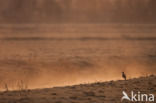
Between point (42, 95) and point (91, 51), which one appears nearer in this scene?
point (42, 95)

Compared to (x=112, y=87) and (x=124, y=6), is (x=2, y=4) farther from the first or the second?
(x=112, y=87)

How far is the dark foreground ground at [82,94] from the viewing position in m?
6.81

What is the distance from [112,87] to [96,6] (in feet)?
212

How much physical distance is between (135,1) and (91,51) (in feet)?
177

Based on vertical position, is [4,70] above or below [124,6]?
below

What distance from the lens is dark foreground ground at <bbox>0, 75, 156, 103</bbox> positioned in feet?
22.3

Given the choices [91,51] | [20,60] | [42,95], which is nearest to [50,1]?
[91,51]

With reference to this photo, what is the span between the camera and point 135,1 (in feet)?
241

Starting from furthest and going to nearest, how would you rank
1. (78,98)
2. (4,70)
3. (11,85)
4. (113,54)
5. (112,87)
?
(113,54) < (4,70) < (11,85) < (112,87) < (78,98)

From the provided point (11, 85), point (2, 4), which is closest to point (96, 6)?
point (2, 4)

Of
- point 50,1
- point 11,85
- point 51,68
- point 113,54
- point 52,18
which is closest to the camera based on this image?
point 11,85

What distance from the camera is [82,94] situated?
7348 millimetres

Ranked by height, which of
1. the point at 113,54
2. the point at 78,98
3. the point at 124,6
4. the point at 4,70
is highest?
the point at 124,6

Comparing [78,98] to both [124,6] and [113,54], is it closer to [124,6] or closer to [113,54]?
[113,54]
